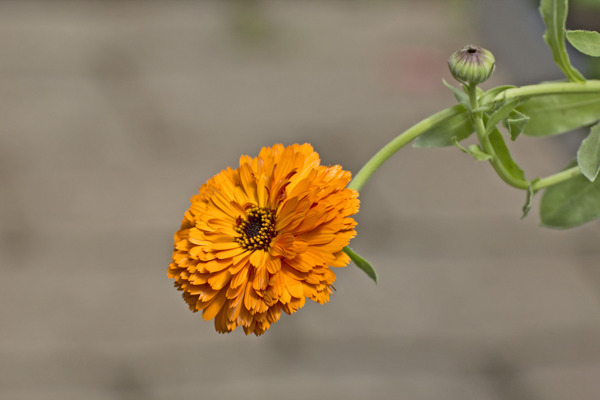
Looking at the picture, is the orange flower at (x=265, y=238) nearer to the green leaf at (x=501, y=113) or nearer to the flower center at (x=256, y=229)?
the flower center at (x=256, y=229)

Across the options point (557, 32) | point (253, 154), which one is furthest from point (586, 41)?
point (253, 154)

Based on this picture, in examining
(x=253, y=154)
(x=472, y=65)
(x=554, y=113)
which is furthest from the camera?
(x=253, y=154)

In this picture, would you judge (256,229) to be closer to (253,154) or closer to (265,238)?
(265,238)

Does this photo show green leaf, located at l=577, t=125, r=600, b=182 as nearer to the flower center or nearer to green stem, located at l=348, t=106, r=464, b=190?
green stem, located at l=348, t=106, r=464, b=190

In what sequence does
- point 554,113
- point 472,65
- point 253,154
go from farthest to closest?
point 253,154 → point 554,113 → point 472,65

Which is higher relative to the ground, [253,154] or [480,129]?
[253,154]

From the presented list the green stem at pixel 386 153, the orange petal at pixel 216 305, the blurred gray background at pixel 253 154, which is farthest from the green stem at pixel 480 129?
the blurred gray background at pixel 253 154

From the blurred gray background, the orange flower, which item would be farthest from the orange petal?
the blurred gray background
